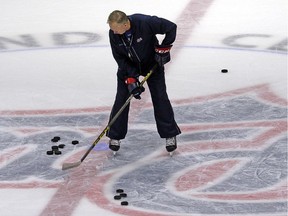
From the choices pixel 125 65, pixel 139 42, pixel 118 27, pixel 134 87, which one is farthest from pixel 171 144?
pixel 118 27

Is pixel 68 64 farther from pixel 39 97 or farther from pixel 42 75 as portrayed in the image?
pixel 39 97

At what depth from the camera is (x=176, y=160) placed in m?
5.68

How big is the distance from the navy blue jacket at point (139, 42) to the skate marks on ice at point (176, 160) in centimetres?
58

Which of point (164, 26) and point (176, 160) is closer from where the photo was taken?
point (164, 26)

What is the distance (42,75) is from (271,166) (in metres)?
2.47

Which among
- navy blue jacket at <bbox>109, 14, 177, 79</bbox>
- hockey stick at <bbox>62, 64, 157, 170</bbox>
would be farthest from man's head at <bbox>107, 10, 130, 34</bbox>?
hockey stick at <bbox>62, 64, 157, 170</bbox>

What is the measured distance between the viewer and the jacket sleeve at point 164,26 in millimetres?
5441

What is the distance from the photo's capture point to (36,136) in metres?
6.12

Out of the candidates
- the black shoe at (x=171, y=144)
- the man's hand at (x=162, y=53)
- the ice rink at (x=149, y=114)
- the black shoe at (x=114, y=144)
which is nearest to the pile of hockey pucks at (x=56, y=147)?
the ice rink at (x=149, y=114)

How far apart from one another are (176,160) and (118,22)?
96 centimetres

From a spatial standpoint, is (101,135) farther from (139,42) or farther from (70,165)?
(139,42)

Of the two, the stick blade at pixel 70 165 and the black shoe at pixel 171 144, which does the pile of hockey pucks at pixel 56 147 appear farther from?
the black shoe at pixel 171 144

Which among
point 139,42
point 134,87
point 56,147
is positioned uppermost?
point 139,42

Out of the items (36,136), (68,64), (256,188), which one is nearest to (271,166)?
(256,188)
